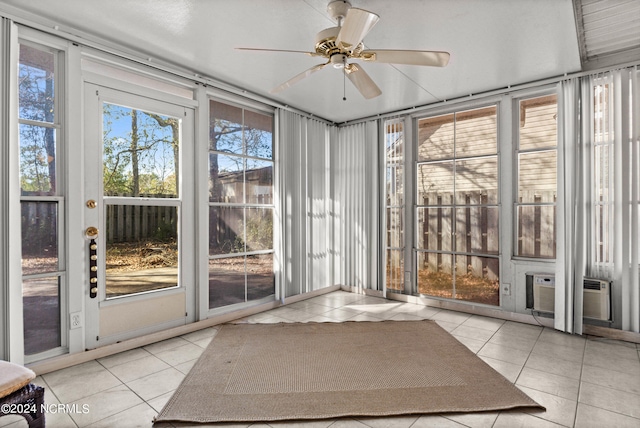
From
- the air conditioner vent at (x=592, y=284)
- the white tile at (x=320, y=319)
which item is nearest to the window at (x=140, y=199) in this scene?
the white tile at (x=320, y=319)

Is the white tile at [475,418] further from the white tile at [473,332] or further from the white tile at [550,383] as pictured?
the white tile at [473,332]

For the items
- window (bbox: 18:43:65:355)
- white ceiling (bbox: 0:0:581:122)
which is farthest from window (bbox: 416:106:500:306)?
window (bbox: 18:43:65:355)

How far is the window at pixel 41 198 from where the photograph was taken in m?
2.65

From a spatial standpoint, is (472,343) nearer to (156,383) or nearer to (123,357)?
(156,383)

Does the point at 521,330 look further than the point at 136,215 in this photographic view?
Yes

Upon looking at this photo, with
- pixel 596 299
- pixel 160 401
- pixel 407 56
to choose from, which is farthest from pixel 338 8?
pixel 596 299

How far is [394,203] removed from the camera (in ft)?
16.8

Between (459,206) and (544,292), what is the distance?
4.52 ft

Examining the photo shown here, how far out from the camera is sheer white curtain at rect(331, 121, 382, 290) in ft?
17.2

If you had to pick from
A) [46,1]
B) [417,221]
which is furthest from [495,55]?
[46,1]

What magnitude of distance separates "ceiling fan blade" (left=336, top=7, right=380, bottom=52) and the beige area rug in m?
2.28

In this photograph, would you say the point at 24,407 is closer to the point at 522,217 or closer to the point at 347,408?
the point at 347,408

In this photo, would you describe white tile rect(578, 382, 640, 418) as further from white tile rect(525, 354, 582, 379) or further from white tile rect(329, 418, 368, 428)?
white tile rect(329, 418, 368, 428)

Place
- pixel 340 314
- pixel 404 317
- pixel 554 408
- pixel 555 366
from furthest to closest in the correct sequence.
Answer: pixel 340 314
pixel 404 317
pixel 555 366
pixel 554 408
